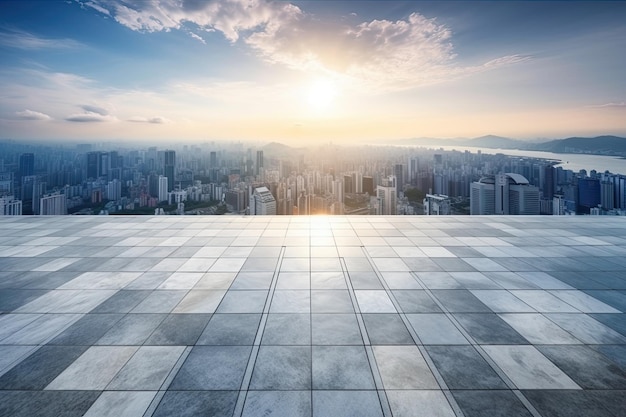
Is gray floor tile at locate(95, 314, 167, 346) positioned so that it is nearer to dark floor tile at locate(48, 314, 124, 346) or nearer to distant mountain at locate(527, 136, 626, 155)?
dark floor tile at locate(48, 314, 124, 346)

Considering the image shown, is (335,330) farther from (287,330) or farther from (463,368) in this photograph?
(463,368)

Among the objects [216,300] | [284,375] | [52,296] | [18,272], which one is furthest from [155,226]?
[284,375]

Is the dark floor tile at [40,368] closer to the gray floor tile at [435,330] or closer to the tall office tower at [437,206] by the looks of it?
the gray floor tile at [435,330]

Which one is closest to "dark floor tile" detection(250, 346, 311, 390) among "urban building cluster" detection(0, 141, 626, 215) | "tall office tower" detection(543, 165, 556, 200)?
"urban building cluster" detection(0, 141, 626, 215)

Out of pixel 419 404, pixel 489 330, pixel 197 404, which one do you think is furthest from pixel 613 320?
pixel 197 404

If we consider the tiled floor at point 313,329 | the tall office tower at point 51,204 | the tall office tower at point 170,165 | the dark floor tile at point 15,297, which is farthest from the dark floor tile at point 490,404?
the tall office tower at point 170,165

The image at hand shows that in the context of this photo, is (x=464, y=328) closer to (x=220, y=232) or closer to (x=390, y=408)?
(x=390, y=408)
